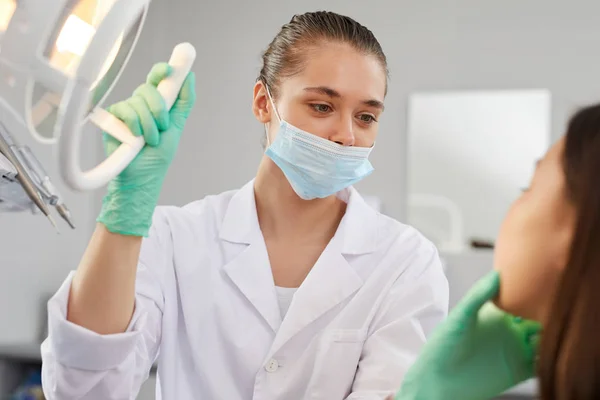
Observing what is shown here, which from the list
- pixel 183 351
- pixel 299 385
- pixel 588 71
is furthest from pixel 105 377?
pixel 588 71

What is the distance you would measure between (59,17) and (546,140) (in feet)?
9.94

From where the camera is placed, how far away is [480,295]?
875mm

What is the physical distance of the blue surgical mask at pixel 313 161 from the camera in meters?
1.47

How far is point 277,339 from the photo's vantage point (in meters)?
1.39


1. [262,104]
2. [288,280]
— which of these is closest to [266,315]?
[288,280]

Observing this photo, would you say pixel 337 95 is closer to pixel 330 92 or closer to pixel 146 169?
pixel 330 92

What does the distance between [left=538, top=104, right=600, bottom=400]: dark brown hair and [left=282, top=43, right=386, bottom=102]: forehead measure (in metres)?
0.67

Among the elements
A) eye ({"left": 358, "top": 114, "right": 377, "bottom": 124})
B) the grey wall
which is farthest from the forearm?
the grey wall

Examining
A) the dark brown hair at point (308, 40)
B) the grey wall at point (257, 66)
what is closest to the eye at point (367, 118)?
the dark brown hair at point (308, 40)

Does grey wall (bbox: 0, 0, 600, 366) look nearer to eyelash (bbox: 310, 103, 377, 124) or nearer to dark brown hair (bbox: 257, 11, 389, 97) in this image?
dark brown hair (bbox: 257, 11, 389, 97)

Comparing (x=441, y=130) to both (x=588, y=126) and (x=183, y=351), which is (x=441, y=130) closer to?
(x=183, y=351)

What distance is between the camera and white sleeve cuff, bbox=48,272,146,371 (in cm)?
118

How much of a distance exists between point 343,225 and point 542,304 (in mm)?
729

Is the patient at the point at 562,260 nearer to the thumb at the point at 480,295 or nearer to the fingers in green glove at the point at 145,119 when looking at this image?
the thumb at the point at 480,295
